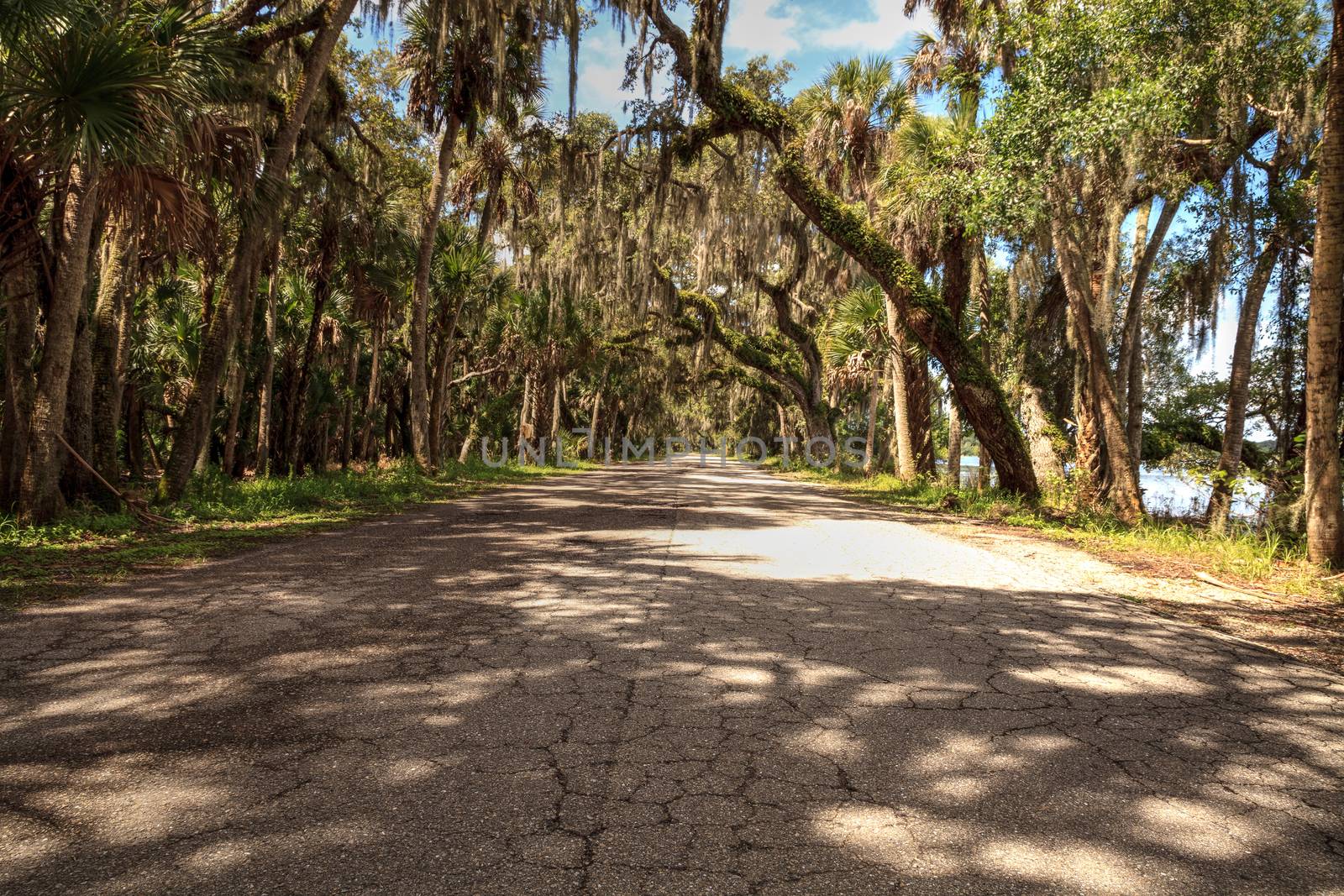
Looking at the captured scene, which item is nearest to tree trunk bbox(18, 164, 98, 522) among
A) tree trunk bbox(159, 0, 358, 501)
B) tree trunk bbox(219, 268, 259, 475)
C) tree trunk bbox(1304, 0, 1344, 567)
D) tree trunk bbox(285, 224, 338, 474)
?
tree trunk bbox(159, 0, 358, 501)

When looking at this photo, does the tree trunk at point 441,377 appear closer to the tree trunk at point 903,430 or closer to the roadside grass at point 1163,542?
the tree trunk at point 903,430

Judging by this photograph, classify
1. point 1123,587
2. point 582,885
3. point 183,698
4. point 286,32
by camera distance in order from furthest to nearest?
point 286,32 < point 1123,587 < point 183,698 < point 582,885

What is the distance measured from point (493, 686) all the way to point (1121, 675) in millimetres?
3286

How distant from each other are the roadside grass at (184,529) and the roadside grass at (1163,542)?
9.59 metres

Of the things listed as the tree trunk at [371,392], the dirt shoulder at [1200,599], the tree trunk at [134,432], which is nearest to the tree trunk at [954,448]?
the dirt shoulder at [1200,599]

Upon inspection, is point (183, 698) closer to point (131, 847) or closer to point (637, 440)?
point (131, 847)

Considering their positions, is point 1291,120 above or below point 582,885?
above

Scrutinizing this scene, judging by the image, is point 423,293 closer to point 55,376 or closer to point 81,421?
point 81,421

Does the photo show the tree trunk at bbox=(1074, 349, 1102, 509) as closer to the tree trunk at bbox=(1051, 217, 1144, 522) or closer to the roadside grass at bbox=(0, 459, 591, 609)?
the tree trunk at bbox=(1051, 217, 1144, 522)

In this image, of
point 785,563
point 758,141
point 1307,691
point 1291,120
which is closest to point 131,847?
point 1307,691

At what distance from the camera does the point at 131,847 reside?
2.10m

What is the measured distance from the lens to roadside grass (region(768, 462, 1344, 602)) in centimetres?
708

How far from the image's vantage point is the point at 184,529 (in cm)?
834

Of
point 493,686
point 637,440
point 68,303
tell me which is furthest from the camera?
point 637,440
